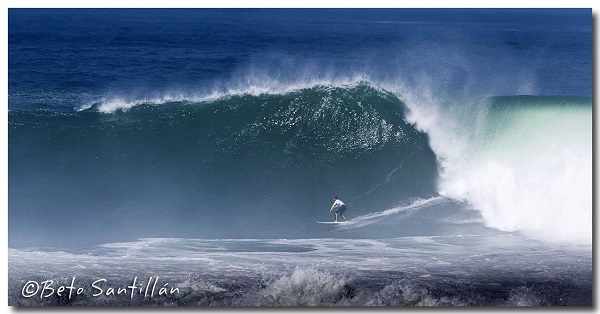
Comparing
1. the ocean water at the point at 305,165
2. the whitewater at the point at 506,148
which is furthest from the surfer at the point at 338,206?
the whitewater at the point at 506,148

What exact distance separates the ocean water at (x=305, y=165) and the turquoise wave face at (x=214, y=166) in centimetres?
3

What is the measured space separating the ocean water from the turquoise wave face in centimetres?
3

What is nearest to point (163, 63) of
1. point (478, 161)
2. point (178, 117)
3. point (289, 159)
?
point (178, 117)

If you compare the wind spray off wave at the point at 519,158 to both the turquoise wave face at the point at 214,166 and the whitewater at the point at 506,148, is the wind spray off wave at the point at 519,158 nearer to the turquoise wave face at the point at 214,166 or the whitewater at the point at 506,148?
the whitewater at the point at 506,148

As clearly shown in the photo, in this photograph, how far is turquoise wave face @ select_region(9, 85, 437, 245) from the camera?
1285cm

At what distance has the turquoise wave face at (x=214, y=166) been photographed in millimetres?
12852

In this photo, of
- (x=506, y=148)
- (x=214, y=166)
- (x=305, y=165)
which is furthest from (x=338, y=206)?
(x=506, y=148)

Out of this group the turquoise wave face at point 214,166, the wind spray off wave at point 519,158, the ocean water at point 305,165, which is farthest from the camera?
the turquoise wave face at point 214,166

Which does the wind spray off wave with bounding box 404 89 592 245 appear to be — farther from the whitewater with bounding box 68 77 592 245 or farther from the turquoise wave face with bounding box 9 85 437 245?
the turquoise wave face with bounding box 9 85 437 245

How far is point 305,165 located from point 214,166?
1362 mm

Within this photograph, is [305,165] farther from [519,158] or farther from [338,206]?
[519,158]

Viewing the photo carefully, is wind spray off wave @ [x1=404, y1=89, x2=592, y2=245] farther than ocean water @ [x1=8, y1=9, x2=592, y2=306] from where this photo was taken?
Yes

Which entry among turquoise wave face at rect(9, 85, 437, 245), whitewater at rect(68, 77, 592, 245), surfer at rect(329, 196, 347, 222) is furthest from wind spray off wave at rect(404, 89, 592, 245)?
surfer at rect(329, 196, 347, 222)

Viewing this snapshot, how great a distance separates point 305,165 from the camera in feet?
45.3
